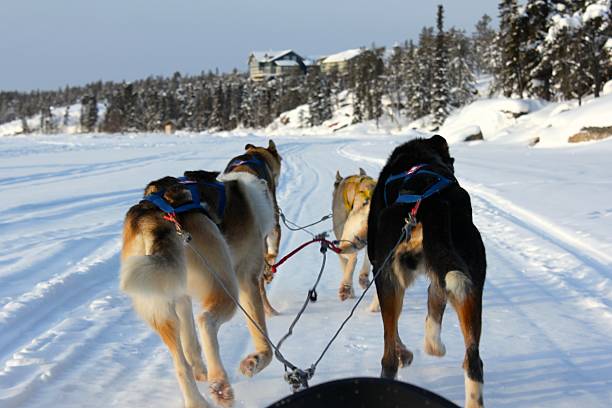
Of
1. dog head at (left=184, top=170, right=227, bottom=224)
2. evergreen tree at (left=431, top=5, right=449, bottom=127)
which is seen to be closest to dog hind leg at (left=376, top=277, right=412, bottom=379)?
dog head at (left=184, top=170, right=227, bottom=224)

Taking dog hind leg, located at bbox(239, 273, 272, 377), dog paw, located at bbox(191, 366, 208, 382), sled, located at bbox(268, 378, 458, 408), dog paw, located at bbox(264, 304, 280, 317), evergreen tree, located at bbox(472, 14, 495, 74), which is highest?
evergreen tree, located at bbox(472, 14, 495, 74)

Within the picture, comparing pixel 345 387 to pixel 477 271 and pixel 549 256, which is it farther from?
pixel 549 256

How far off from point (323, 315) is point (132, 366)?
169cm

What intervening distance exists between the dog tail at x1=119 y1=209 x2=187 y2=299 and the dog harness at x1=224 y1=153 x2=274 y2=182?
2.29m

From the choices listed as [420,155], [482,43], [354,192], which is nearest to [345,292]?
[354,192]

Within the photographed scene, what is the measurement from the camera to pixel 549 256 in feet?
19.8

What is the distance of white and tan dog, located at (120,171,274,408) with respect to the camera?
259cm

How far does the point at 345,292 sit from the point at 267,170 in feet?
4.78

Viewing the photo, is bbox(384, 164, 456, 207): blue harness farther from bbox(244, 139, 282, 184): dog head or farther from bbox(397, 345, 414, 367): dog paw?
bbox(244, 139, 282, 184): dog head

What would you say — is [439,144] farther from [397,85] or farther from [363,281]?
[397,85]

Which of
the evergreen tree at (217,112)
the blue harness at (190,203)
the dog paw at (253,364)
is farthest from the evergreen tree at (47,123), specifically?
→ the dog paw at (253,364)

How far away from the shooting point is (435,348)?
3.41 m

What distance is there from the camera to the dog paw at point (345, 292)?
5090 mm

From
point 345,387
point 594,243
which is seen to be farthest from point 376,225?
point 594,243
